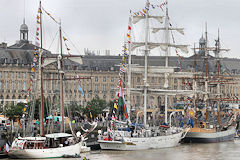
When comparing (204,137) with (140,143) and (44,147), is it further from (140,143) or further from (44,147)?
(44,147)

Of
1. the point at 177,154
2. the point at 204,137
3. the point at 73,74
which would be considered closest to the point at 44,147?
the point at 177,154

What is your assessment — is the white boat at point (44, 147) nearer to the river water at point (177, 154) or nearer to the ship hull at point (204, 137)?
the river water at point (177, 154)

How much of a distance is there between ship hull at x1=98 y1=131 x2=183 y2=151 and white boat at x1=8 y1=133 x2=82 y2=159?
7.02 meters

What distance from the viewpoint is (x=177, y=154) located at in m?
68.0

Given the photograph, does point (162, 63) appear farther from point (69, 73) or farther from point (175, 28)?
point (175, 28)

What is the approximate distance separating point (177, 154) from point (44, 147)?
15.3 metres

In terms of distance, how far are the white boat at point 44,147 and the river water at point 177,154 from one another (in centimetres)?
239

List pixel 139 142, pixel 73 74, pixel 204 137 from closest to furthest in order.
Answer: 1. pixel 139 142
2. pixel 204 137
3. pixel 73 74

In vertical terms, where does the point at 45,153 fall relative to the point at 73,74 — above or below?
below

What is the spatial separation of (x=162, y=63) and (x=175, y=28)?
72.6 m

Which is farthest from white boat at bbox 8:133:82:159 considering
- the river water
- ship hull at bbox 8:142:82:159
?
the river water

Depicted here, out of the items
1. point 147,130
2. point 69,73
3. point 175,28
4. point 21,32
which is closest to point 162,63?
point 69,73

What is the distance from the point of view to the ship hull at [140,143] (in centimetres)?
6888

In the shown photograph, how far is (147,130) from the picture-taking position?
72.1 metres
